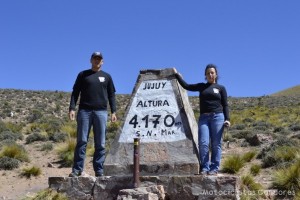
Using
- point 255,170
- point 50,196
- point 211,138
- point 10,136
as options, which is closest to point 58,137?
point 10,136

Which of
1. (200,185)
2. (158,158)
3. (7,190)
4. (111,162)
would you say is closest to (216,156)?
(200,185)

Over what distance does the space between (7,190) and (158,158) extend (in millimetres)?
5908

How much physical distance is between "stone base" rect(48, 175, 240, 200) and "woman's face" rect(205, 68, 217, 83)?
1.52 metres

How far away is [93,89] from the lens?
773 cm

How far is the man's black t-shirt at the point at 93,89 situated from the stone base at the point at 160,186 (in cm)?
120

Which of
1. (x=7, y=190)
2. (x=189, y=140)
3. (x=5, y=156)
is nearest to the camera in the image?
(x=189, y=140)

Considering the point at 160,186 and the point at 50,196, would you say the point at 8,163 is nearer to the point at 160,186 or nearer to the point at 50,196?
the point at 50,196

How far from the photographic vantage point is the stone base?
6855 millimetres

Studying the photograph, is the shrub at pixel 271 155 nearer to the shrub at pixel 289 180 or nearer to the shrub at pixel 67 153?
the shrub at pixel 289 180

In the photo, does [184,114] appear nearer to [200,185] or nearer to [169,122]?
[169,122]

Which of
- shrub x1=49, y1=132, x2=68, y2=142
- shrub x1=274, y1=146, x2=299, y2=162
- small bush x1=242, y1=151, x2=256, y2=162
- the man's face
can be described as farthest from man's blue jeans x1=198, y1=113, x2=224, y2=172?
shrub x1=49, y1=132, x2=68, y2=142

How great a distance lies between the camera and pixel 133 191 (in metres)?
7.08

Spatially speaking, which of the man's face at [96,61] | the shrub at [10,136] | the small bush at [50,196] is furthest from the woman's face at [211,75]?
the shrub at [10,136]

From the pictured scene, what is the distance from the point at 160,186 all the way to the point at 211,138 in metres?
1.08
